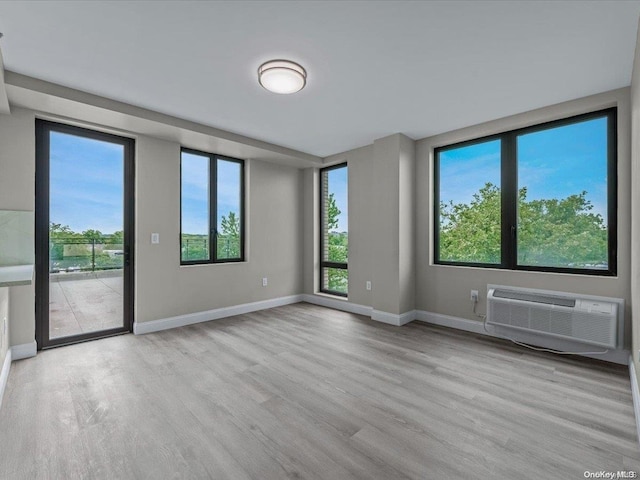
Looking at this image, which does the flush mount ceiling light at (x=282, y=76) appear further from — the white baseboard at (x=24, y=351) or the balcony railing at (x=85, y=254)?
the white baseboard at (x=24, y=351)

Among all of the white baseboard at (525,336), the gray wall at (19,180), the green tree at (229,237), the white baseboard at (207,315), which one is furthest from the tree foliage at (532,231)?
the gray wall at (19,180)

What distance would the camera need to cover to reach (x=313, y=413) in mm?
2041

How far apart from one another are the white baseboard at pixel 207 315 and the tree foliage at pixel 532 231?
2709mm

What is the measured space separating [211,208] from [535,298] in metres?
4.22

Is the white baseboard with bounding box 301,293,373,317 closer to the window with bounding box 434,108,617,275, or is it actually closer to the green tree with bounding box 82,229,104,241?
the window with bounding box 434,108,617,275

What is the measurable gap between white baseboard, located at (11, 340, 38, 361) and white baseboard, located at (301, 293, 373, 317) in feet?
11.7

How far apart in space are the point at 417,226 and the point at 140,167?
3.68 m

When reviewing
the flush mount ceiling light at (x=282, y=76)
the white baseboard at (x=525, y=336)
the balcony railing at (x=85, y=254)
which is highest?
the flush mount ceiling light at (x=282, y=76)

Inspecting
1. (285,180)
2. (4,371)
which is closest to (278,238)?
(285,180)

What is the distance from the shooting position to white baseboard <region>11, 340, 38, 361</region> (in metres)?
2.87

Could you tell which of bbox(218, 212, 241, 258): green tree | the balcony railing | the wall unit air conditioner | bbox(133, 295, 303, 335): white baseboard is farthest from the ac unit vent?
the balcony railing

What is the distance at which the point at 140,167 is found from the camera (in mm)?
3719

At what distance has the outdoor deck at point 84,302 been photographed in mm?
3271

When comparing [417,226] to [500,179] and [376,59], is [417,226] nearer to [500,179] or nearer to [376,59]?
[500,179]
